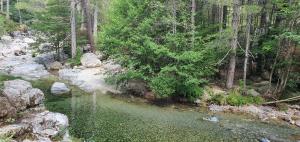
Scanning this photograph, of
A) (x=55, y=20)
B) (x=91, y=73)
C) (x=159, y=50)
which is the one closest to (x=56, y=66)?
(x=55, y=20)

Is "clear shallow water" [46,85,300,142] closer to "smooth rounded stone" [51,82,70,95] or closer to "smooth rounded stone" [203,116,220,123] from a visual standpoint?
"smooth rounded stone" [203,116,220,123]

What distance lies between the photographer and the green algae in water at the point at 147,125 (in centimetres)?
1645

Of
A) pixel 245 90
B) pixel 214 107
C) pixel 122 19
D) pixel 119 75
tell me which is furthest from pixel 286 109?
pixel 122 19

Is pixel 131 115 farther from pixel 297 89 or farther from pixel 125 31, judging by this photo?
pixel 297 89

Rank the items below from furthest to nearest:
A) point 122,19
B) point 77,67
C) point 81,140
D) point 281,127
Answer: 1. point 77,67
2. point 122,19
3. point 281,127
4. point 81,140

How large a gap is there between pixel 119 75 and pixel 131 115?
556cm

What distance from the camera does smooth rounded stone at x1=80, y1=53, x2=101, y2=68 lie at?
107ft

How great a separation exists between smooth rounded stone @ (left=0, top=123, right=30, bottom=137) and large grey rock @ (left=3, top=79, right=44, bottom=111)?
95.6 inches

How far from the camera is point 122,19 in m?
26.6

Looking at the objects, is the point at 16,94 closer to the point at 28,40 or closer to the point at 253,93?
the point at 253,93

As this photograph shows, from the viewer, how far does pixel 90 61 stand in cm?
3312

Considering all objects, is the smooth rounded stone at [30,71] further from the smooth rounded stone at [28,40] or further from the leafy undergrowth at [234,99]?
the smooth rounded stone at [28,40]

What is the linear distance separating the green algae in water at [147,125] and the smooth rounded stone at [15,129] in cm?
225

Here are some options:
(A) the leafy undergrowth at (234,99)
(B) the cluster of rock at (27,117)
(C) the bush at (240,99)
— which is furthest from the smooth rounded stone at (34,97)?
(C) the bush at (240,99)
